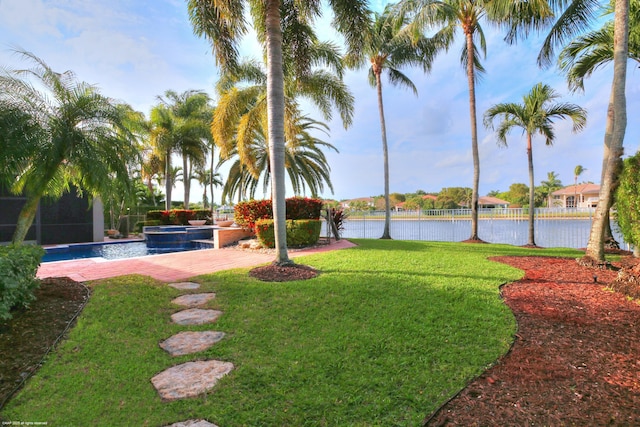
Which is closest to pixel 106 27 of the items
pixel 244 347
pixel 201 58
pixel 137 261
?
pixel 201 58

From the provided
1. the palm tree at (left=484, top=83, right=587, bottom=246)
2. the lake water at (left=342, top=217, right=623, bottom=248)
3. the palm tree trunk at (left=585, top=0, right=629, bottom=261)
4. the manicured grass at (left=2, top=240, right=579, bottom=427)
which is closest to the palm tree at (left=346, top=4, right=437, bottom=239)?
the lake water at (left=342, top=217, right=623, bottom=248)

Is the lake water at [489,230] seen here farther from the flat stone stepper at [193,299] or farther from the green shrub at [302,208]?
the flat stone stepper at [193,299]

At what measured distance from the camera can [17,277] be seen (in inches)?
140

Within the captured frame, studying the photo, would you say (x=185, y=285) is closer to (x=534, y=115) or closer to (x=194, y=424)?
(x=194, y=424)

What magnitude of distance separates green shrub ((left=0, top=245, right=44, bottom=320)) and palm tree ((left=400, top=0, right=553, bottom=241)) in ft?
36.2

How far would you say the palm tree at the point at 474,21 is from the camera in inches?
322

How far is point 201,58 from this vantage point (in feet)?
26.5

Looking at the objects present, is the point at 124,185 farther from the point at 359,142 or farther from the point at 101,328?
the point at 359,142

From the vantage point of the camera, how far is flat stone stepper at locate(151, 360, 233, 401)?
96.2 inches

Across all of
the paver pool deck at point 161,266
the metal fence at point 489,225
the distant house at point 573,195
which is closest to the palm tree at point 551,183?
the distant house at point 573,195

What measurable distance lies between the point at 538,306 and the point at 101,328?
5402mm

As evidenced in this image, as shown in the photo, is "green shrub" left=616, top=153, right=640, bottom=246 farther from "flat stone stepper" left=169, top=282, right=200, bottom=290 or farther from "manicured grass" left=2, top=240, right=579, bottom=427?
"flat stone stepper" left=169, top=282, right=200, bottom=290

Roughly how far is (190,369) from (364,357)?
1587mm

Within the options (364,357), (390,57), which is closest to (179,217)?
(390,57)
